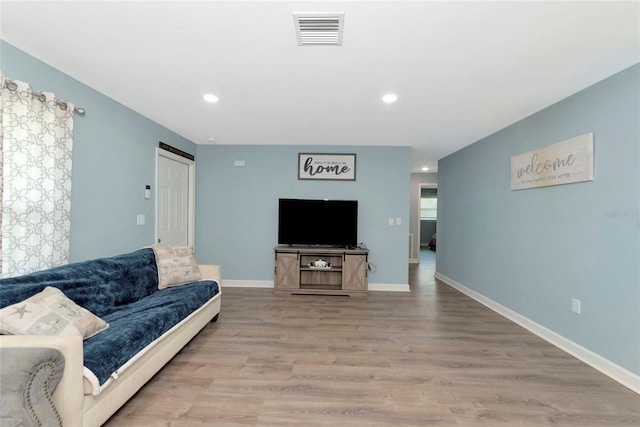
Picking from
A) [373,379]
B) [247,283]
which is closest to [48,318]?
[373,379]

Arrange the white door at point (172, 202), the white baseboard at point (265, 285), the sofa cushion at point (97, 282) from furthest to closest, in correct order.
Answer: the white baseboard at point (265, 285) → the white door at point (172, 202) → the sofa cushion at point (97, 282)

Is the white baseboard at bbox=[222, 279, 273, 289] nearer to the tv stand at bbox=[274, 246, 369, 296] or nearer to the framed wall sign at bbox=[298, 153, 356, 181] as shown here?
the tv stand at bbox=[274, 246, 369, 296]

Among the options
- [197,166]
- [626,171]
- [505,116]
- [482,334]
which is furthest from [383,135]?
[197,166]

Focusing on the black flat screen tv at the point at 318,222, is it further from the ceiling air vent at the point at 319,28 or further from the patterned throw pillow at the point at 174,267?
the ceiling air vent at the point at 319,28

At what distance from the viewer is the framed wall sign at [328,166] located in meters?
4.72

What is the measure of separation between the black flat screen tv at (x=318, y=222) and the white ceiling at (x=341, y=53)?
1.60 metres

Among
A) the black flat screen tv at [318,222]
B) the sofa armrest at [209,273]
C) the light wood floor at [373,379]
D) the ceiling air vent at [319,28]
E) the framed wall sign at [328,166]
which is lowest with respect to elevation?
the light wood floor at [373,379]

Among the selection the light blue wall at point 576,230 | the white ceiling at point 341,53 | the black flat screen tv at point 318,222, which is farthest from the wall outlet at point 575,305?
the black flat screen tv at point 318,222

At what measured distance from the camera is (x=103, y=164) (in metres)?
2.84

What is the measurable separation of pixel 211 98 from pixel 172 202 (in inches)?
76.6

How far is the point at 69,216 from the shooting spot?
240 centimetres

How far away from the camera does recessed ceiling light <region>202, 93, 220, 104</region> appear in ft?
9.14

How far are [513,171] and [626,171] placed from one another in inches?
51.9

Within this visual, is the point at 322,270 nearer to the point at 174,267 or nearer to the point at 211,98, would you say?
the point at 174,267
